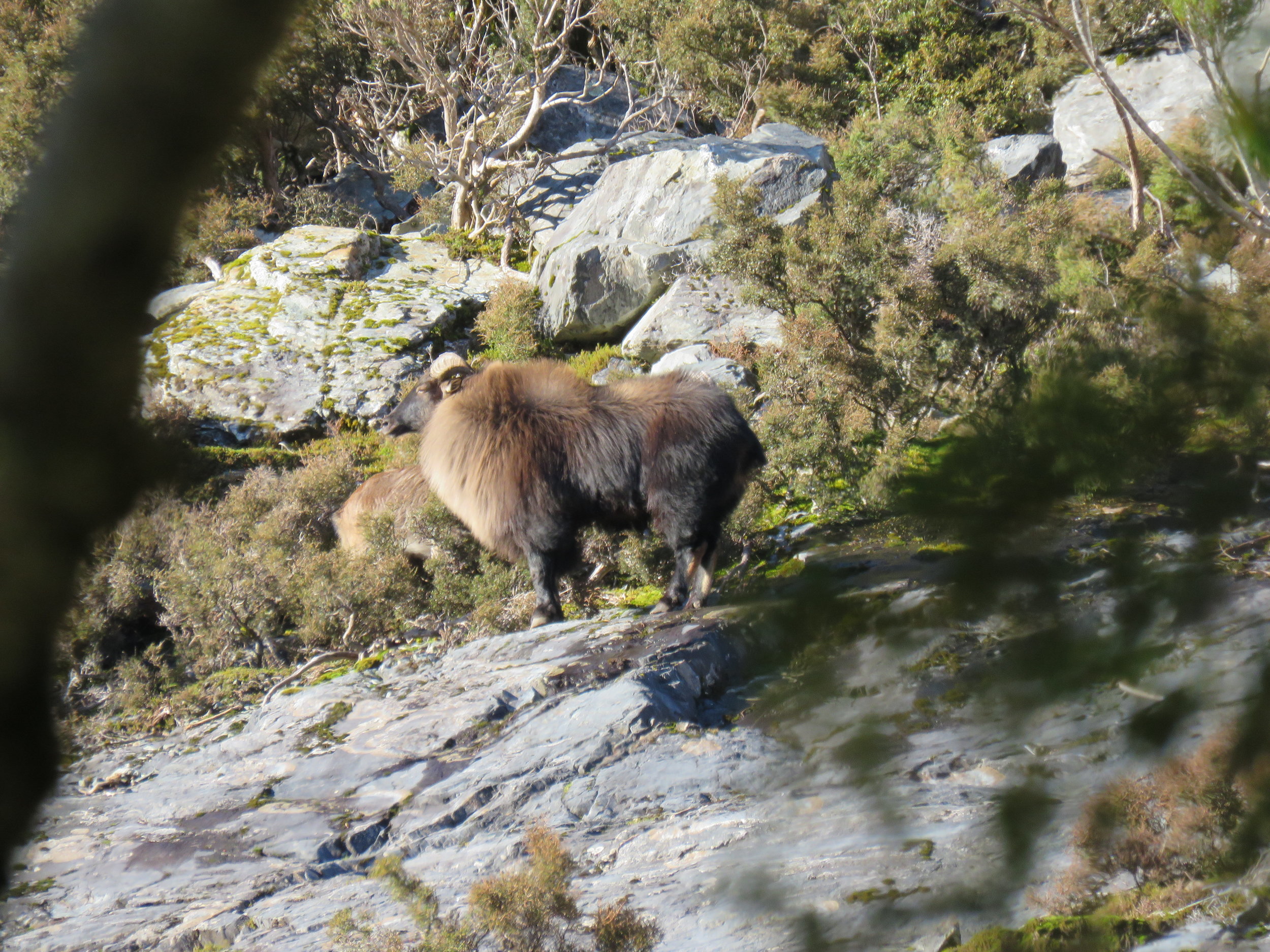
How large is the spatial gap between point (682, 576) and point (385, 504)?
133 inches

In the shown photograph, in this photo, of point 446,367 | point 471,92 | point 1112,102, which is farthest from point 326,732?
point 1112,102

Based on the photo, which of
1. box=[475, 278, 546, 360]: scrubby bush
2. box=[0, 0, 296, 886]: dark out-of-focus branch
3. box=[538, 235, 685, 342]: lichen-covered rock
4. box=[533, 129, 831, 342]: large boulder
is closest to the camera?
box=[0, 0, 296, 886]: dark out-of-focus branch

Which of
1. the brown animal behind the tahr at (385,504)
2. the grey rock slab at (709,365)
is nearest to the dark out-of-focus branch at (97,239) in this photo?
the brown animal behind the tahr at (385,504)

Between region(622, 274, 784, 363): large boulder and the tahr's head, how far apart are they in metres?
4.13

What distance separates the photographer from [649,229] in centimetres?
1429

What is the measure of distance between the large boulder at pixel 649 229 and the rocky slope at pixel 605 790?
759 centimetres

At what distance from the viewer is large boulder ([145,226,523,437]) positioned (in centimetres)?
1406

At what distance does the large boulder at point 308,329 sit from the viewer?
1406 centimetres

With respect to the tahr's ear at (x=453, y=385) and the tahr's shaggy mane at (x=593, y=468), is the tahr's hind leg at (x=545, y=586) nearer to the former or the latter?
the tahr's shaggy mane at (x=593, y=468)

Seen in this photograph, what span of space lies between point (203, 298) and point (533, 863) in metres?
15.1

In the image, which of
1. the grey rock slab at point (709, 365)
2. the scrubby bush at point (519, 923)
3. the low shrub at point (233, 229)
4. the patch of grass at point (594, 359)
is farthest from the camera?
the low shrub at point (233, 229)

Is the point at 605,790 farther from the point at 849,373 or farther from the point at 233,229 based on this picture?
the point at 233,229

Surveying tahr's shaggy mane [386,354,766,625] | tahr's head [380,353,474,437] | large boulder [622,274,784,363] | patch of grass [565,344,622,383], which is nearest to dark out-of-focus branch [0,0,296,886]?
tahr's shaggy mane [386,354,766,625]

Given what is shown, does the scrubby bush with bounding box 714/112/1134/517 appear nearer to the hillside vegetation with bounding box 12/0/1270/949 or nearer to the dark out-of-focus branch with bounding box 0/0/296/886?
the hillside vegetation with bounding box 12/0/1270/949
